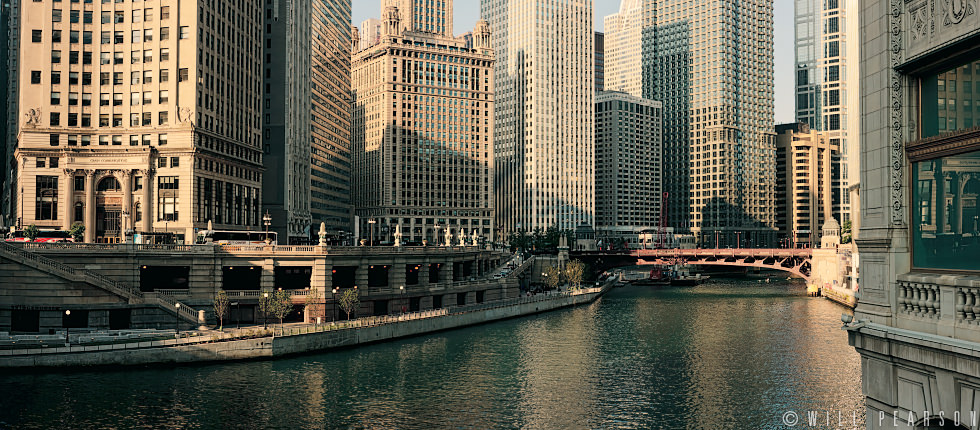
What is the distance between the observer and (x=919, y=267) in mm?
21328

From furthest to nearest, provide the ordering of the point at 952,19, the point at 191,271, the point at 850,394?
the point at 191,271 < the point at 850,394 < the point at 952,19

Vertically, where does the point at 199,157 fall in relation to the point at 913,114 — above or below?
above

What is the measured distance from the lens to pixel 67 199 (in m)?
117

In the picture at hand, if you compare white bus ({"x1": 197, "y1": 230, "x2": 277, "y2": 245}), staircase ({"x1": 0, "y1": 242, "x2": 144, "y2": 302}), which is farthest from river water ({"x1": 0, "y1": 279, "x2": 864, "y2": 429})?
white bus ({"x1": 197, "y1": 230, "x2": 277, "y2": 245})

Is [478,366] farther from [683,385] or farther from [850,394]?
[850,394]

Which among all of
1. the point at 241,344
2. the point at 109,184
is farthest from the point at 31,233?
the point at 241,344

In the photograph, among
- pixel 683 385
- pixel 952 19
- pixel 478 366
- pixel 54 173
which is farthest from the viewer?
pixel 54 173

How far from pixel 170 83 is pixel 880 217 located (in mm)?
116977

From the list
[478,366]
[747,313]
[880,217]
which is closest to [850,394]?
[478,366]

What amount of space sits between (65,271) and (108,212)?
37.3 metres

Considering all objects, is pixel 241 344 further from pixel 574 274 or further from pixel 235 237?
pixel 574 274

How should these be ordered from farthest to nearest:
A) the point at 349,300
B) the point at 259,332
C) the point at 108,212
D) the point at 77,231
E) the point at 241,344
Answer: the point at 108,212, the point at 77,231, the point at 349,300, the point at 259,332, the point at 241,344

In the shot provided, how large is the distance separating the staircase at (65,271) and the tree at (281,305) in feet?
46.7

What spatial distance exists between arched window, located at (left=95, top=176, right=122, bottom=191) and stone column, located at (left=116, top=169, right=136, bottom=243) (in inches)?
77.9
